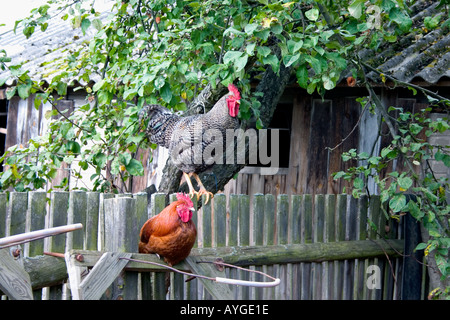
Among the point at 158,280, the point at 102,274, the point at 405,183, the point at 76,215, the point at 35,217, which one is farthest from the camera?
the point at 405,183

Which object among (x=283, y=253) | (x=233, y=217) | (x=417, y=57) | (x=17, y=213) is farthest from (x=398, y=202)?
(x=17, y=213)

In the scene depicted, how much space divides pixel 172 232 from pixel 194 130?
1088mm

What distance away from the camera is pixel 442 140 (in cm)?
648

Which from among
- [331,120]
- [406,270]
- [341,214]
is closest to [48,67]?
[331,120]

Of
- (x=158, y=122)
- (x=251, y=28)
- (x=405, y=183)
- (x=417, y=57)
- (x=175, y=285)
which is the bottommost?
(x=175, y=285)

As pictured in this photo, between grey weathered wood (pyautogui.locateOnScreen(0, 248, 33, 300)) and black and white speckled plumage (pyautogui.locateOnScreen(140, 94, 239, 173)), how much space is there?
1.65 meters

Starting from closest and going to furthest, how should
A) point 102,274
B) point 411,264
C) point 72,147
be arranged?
point 102,274
point 72,147
point 411,264

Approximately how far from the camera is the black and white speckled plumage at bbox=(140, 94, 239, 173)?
163 inches

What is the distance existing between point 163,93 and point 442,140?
3.80m

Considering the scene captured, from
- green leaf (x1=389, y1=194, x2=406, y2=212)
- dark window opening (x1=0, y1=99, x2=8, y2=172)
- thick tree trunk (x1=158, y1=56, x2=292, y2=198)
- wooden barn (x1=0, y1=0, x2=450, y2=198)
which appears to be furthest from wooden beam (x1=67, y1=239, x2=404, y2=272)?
dark window opening (x1=0, y1=99, x2=8, y2=172)

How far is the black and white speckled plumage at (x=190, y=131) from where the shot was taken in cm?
413

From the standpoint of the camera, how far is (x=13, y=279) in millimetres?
3002

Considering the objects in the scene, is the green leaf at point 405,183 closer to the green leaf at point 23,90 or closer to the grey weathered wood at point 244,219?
the grey weathered wood at point 244,219

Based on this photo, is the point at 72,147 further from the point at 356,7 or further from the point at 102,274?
the point at 356,7
